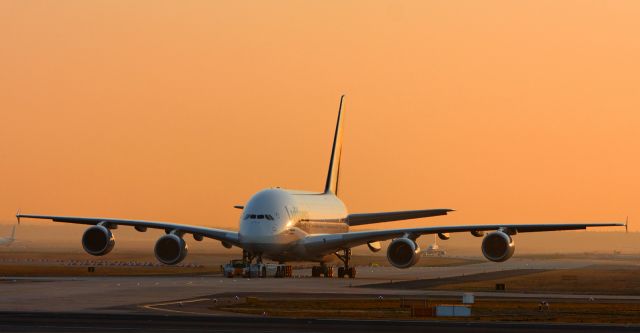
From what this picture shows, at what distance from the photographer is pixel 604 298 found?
49031 millimetres

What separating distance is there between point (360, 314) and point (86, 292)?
1416cm

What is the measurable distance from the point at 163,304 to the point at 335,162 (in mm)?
41731

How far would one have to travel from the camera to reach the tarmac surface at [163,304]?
1303 inches

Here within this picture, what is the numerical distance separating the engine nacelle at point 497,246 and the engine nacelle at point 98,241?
20037 mm

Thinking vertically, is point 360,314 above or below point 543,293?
below

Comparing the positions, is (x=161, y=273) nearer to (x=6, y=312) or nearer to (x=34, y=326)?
(x=6, y=312)

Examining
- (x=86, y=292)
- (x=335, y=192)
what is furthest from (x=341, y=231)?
(x=86, y=292)

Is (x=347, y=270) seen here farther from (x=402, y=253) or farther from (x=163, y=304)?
(x=163, y=304)

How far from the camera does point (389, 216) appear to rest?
7494cm

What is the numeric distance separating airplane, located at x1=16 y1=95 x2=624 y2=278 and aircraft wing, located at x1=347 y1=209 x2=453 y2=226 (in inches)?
3.2

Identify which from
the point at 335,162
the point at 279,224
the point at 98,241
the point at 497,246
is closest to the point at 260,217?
the point at 279,224

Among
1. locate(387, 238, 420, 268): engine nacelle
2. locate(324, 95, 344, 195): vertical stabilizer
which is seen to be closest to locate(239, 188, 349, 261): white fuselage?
locate(387, 238, 420, 268): engine nacelle

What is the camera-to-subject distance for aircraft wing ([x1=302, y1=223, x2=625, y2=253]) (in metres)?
65.8

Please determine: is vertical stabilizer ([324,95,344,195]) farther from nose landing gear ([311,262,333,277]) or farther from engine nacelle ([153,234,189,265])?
engine nacelle ([153,234,189,265])
